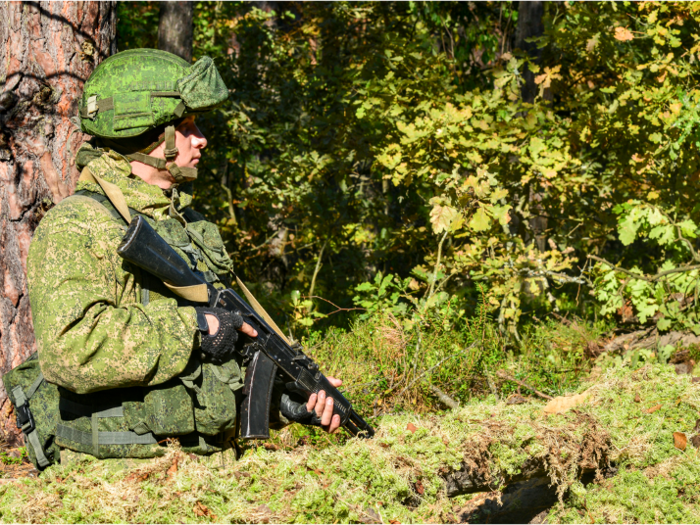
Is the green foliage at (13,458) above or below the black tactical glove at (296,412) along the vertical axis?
below

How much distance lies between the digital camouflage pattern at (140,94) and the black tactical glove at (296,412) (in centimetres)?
142

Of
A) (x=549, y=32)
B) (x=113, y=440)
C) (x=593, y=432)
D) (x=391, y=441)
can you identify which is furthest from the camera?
(x=549, y=32)

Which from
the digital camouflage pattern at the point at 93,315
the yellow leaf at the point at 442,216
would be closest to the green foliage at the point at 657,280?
the yellow leaf at the point at 442,216

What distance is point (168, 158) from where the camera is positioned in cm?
285

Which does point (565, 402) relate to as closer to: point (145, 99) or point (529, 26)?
point (145, 99)

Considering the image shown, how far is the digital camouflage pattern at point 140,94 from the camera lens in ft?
9.09

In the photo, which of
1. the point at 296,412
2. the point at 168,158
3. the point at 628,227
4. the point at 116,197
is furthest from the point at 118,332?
the point at 628,227

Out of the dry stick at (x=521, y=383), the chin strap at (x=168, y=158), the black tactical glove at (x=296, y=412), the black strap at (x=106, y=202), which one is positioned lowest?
the dry stick at (x=521, y=383)

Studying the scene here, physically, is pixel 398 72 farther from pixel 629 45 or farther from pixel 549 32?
pixel 629 45

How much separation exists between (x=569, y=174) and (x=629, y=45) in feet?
6.01

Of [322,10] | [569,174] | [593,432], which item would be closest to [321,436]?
[593,432]

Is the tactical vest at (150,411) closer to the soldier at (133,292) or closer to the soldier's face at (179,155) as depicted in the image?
the soldier at (133,292)

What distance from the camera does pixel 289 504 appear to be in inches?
103

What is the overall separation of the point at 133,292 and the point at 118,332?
306mm
